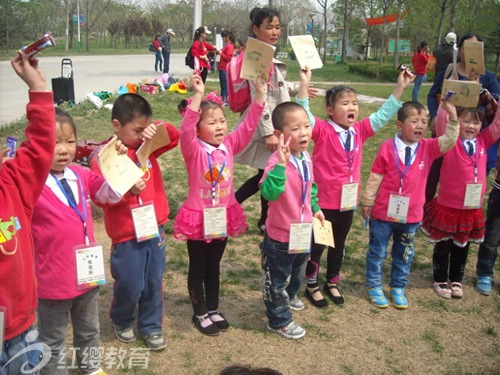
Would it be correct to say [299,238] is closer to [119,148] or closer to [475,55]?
[119,148]

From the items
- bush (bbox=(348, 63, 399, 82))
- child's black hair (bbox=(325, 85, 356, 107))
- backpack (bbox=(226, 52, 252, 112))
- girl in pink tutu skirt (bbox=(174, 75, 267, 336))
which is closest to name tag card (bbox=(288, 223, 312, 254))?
girl in pink tutu skirt (bbox=(174, 75, 267, 336))

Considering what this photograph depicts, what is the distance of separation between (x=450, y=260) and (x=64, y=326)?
9.67 feet

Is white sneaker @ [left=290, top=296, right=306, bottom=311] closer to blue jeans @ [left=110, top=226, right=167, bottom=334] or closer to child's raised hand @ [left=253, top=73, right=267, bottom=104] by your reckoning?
blue jeans @ [left=110, top=226, right=167, bottom=334]

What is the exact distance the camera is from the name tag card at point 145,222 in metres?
2.79

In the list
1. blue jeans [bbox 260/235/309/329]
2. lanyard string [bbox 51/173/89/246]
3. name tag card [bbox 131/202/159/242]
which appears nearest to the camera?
lanyard string [bbox 51/173/89/246]

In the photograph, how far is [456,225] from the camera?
3.81 meters

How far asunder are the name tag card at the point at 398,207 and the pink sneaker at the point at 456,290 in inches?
33.7

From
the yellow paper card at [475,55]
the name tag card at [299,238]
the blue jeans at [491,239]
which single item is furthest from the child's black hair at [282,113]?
the blue jeans at [491,239]

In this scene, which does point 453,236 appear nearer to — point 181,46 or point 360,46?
point 360,46

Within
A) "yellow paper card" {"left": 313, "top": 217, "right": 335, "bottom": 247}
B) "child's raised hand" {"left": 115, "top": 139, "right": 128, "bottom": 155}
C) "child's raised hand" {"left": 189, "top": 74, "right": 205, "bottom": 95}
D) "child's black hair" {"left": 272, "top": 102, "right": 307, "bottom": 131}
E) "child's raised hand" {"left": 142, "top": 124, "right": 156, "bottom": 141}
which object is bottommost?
"yellow paper card" {"left": 313, "top": 217, "right": 335, "bottom": 247}

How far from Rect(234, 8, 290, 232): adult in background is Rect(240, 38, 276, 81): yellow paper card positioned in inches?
17.7

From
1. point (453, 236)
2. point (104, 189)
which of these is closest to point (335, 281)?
point (453, 236)

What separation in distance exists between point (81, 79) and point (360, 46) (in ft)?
107

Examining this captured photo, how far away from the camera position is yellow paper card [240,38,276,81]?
3.20 metres
